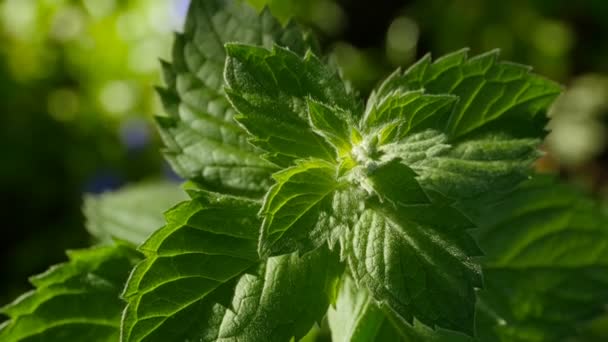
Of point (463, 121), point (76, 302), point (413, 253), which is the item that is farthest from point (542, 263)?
point (76, 302)

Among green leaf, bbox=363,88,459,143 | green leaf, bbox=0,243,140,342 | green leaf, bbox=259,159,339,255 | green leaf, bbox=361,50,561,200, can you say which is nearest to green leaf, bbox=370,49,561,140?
green leaf, bbox=361,50,561,200

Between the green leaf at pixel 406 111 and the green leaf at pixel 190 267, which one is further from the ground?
the green leaf at pixel 406 111

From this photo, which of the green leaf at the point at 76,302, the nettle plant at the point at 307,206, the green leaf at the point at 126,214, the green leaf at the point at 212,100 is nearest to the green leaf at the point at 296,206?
the nettle plant at the point at 307,206

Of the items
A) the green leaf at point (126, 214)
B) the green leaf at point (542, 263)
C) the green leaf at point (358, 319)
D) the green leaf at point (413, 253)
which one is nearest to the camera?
the green leaf at point (413, 253)


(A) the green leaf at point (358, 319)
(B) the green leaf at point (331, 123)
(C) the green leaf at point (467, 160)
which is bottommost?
(A) the green leaf at point (358, 319)

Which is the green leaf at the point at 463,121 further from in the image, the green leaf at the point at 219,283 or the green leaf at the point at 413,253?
the green leaf at the point at 219,283

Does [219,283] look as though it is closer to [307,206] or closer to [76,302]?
[307,206]

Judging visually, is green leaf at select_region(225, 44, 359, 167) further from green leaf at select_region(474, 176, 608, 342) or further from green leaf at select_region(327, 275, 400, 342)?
green leaf at select_region(474, 176, 608, 342)

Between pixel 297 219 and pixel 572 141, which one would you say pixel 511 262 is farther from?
pixel 572 141
